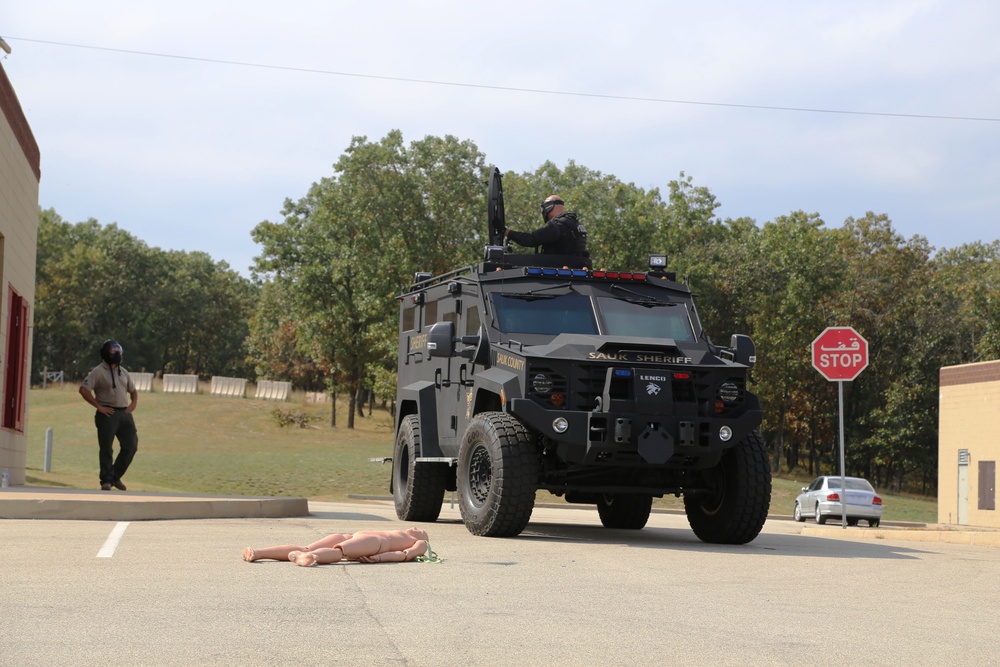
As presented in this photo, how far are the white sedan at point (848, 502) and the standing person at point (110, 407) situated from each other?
786 inches

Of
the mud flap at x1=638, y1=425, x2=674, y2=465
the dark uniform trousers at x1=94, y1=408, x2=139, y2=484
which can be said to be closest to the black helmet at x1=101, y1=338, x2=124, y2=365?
the dark uniform trousers at x1=94, y1=408, x2=139, y2=484

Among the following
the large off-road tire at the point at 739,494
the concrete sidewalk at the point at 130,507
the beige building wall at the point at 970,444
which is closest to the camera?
the large off-road tire at the point at 739,494

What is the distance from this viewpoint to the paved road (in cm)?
600

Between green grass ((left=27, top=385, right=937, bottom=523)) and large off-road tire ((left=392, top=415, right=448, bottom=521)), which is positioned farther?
green grass ((left=27, top=385, right=937, bottom=523))

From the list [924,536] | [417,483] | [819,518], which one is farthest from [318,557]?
[819,518]

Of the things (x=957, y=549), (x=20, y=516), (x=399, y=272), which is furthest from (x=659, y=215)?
(x=20, y=516)

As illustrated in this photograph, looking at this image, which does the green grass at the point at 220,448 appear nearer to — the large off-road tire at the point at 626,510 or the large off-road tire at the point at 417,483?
the large off-road tire at the point at 417,483

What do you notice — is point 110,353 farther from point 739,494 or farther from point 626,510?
point 739,494

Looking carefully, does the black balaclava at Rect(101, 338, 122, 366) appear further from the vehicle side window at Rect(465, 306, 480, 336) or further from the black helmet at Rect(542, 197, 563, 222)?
the black helmet at Rect(542, 197, 563, 222)

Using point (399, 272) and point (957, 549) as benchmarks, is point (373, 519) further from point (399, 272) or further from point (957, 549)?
point (399, 272)

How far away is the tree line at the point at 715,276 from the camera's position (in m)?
57.0

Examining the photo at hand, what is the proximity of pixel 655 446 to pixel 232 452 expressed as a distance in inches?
1379

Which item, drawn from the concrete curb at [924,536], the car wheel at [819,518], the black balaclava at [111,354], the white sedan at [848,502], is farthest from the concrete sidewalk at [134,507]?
the car wheel at [819,518]

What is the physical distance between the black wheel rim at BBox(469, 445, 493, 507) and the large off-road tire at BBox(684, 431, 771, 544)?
7.15 ft
